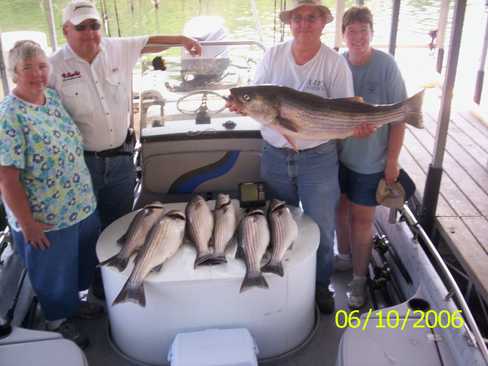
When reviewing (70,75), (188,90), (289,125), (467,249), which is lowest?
(467,249)

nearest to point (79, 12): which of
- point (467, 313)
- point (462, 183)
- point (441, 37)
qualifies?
point (467, 313)

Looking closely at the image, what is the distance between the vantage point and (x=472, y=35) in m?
12.6

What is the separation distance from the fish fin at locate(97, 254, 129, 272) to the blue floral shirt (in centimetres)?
28

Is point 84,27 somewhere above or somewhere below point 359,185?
above

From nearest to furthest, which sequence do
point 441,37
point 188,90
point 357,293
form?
point 357,293
point 188,90
point 441,37

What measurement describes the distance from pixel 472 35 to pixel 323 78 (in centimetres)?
1173

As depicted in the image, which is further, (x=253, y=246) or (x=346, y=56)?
(x=346, y=56)

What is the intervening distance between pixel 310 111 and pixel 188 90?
61.6 inches

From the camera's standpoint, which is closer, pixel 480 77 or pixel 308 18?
pixel 308 18

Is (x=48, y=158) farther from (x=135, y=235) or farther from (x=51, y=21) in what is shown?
(x=51, y=21)

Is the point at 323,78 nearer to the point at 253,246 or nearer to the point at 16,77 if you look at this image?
the point at 253,246

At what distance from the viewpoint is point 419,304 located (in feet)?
8.55

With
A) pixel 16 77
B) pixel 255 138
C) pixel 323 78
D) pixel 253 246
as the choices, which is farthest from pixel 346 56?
pixel 16 77

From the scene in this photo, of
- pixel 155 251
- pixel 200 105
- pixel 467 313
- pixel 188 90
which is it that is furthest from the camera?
pixel 188 90
